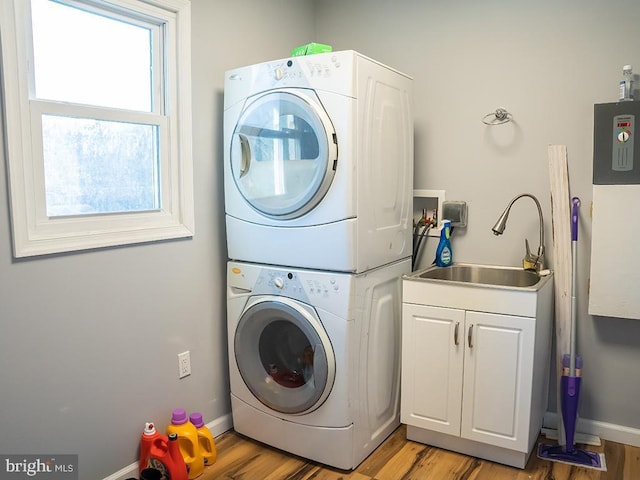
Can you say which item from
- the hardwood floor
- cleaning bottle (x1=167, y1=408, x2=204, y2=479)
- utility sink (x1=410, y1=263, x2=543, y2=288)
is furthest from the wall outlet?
utility sink (x1=410, y1=263, x2=543, y2=288)

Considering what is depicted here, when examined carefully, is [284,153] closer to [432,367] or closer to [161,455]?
[432,367]

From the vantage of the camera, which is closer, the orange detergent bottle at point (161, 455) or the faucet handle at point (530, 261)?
the orange detergent bottle at point (161, 455)

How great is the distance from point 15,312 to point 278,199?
A: 1073 mm

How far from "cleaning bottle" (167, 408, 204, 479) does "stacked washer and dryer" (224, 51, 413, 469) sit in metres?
0.31

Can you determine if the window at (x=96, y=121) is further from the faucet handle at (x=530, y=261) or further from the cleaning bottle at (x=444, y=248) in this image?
the faucet handle at (x=530, y=261)

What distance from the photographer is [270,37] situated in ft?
9.07

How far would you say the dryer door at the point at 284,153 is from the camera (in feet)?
6.93

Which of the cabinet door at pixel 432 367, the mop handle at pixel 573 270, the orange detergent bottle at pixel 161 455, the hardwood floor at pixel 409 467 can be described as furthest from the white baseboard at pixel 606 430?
the orange detergent bottle at pixel 161 455

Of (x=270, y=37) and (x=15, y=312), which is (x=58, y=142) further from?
(x=270, y=37)

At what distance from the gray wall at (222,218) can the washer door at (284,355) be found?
0.22 m

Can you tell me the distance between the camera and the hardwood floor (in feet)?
7.27

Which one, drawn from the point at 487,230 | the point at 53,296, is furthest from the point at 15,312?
the point at 487,230

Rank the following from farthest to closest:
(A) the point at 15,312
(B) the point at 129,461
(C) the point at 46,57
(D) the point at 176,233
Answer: (D) the point at 176,233, (B) the point at 129,461, (C) the point at 46,57, (A) the point at 15,312

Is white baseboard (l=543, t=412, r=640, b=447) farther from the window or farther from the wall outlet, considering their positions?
the window
